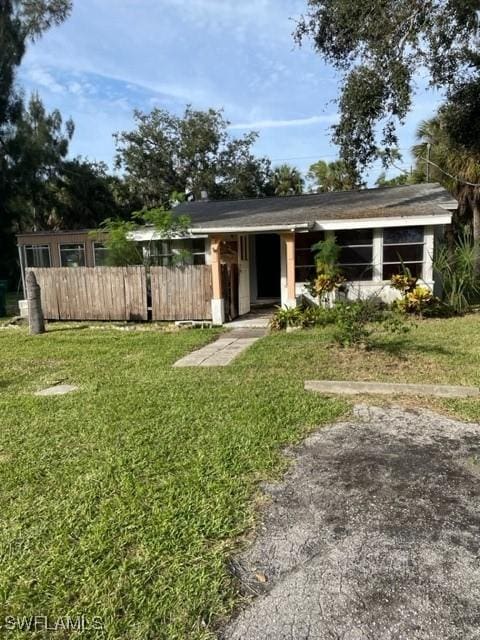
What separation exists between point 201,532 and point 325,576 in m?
0.73

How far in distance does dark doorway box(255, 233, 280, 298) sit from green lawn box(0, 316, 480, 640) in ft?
22.9

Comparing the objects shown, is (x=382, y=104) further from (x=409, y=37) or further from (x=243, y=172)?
(x=243, y=172)

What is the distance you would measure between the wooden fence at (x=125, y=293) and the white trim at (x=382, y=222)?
319 centimetres

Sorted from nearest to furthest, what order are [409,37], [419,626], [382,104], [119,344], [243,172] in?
[419,626]
[119,344]
[409,37]
[382,104]
[243,172]

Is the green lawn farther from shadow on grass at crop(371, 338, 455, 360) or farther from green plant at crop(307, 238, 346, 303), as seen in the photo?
green plant at crop(307, 238, 346, 303)

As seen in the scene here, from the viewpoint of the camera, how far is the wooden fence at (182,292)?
10.5m

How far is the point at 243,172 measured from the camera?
3027 centimetres

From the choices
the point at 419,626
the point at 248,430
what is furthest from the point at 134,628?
the point at 248,430

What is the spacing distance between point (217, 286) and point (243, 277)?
169 cm

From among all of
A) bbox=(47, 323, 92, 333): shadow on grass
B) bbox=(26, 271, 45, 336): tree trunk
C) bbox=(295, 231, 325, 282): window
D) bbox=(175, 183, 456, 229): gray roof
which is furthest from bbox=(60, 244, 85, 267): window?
bbox=(295, 231, 325, 282): window

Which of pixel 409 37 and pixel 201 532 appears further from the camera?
pixel 409 37

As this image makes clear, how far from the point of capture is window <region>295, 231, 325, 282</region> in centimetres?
1138

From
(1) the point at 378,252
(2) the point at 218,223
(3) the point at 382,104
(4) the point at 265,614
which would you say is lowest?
(4) the point at 265,614

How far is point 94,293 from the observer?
1117 cm
